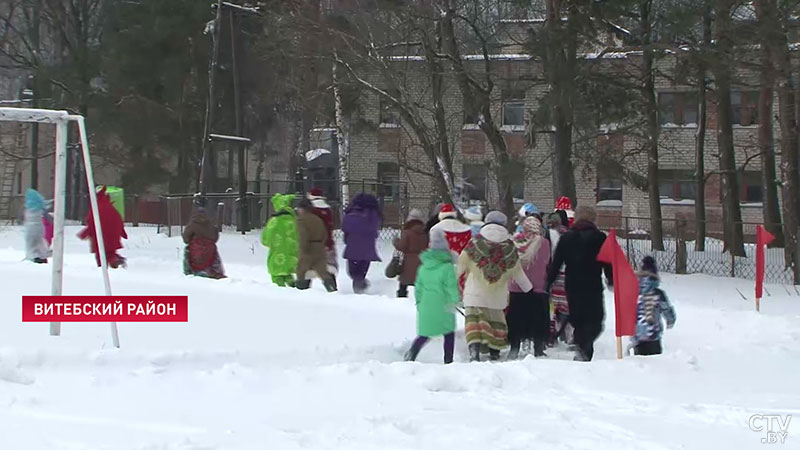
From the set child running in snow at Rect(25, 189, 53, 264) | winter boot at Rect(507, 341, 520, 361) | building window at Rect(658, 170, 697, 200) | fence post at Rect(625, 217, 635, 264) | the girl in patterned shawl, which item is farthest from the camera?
building window at Rect(658, 170, 697, 200)

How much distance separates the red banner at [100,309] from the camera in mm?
9234

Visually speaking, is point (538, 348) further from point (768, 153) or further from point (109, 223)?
point (768, 153)

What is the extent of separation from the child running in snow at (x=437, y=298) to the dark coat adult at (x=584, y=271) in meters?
1.24

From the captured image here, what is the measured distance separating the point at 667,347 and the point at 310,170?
36.9 meters

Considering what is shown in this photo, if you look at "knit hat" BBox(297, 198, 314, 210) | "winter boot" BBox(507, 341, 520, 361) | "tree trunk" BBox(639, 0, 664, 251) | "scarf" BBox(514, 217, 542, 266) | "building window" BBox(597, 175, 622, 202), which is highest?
"tree trunk" BBox(639, 0, 664, 251)

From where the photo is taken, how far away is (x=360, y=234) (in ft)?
48.2

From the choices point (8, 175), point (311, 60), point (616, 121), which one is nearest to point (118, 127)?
point (8, 175)

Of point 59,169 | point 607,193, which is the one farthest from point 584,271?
point 607,193

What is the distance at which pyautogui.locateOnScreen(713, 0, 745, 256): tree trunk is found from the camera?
1861 cm

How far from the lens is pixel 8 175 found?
39250 millimetres

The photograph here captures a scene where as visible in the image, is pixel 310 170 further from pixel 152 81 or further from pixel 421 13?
pixel 421 13

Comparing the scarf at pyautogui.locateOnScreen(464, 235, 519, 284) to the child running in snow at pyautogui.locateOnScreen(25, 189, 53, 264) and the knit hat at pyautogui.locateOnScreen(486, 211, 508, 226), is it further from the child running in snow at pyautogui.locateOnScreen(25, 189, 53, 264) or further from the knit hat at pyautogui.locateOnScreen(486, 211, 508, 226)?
the child running in snow at pyautogui.locateOnScreen(25, 189, 53, 264)

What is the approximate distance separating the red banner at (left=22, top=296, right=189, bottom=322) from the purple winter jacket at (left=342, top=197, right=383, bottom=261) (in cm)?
364

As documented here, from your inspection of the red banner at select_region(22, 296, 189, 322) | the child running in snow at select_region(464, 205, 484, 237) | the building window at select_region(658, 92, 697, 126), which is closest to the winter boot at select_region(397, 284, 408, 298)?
the child running in snow at select_region(464, 205, 484, 237)
